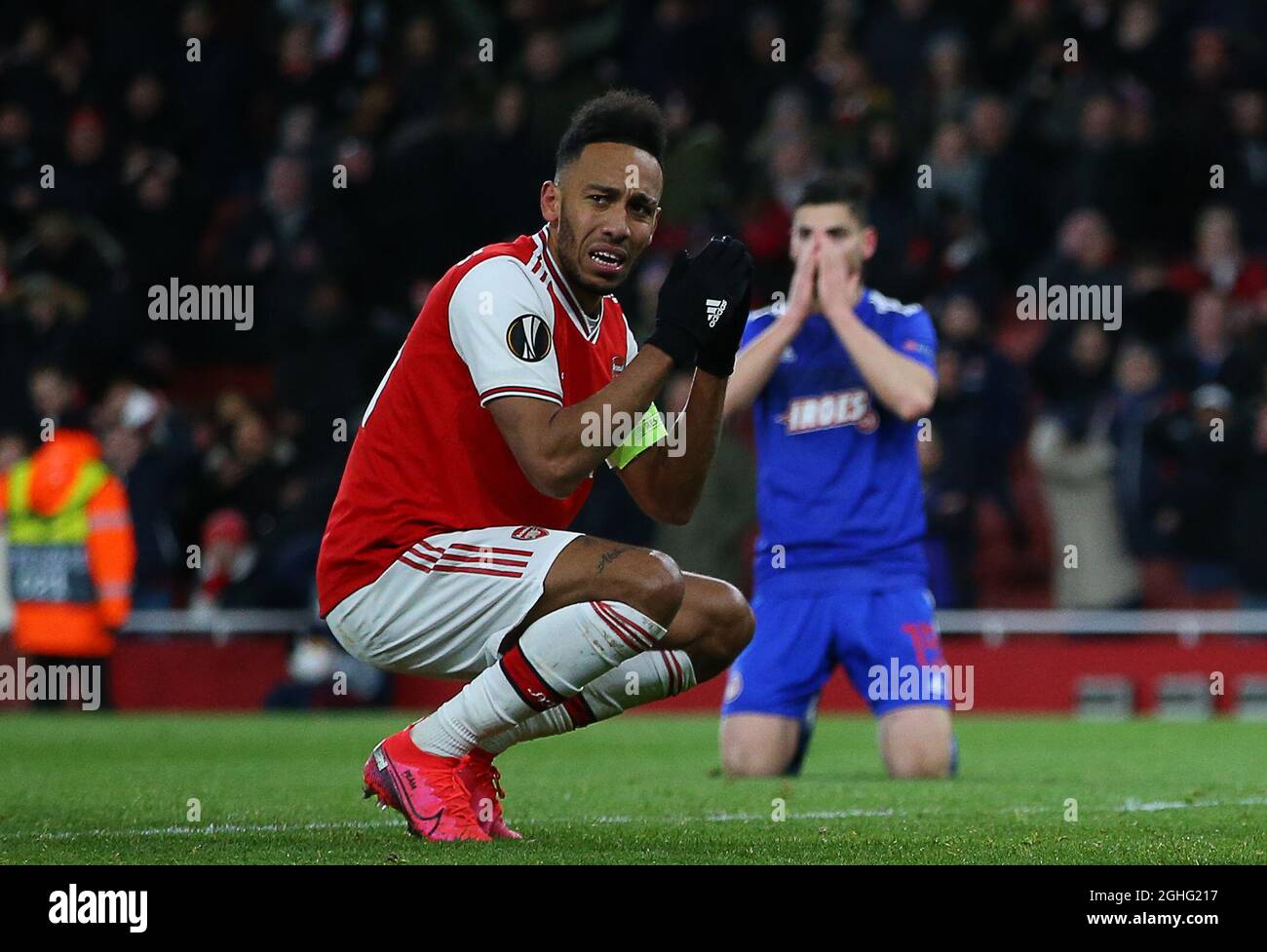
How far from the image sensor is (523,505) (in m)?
5.46

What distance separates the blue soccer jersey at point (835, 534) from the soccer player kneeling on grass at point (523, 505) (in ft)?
8.21

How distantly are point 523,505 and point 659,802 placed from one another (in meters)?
1.48

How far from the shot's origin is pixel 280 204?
14961 millimetres

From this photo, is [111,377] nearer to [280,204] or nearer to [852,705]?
[280,204]

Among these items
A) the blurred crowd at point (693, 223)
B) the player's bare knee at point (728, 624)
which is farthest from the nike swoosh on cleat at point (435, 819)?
the blurred crowd at point (693, 223)

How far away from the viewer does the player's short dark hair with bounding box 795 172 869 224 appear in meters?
8.01

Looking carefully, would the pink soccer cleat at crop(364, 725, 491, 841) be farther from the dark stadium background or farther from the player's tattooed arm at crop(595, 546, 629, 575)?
the dark stadium background

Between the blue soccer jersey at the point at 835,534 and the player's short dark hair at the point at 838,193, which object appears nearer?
the blue soccer jersey at the point at 835,534

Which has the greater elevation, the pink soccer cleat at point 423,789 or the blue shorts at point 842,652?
the blue shorts at point 842,652

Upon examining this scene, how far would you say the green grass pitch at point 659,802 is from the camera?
4887 millimetres

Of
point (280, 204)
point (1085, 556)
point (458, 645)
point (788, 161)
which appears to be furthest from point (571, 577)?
point (280, 204)
